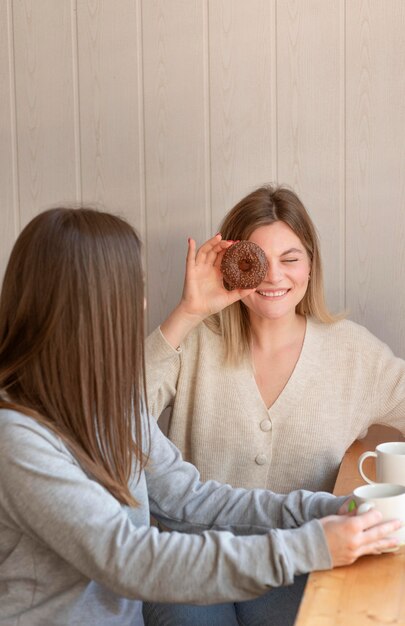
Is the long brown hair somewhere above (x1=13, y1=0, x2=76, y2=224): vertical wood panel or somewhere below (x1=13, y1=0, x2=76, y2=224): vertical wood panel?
below

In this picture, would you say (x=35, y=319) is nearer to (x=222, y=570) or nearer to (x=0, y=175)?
(x=222, y=570)

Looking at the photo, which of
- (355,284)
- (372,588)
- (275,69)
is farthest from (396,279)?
(372,588)

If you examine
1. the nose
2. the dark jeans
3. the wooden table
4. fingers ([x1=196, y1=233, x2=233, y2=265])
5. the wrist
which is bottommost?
the dark jeans

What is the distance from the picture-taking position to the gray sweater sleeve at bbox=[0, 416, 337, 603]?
3.70 ft

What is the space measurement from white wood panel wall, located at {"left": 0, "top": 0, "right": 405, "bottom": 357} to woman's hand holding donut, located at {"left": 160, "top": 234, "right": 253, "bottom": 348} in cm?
30

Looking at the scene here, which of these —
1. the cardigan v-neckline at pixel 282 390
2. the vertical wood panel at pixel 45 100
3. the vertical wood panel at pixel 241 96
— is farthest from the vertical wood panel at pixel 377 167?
the vertical wood panel at pixel 45 100

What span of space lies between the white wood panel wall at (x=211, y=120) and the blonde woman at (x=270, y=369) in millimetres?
211

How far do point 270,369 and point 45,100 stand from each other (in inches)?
37.3

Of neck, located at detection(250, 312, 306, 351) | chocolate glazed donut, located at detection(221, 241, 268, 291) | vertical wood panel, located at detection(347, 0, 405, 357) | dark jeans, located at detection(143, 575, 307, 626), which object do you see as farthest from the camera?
vertical wood panel, located at detection(347, 0, 405, 357)

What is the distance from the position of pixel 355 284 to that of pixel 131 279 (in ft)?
3.57

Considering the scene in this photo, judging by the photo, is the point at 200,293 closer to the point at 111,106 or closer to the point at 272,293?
the point at 272,293

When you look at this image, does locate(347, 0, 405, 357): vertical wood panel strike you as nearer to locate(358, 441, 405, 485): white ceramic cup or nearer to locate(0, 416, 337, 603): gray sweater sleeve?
locate(358, 441, 405, 485): white ceramic cup

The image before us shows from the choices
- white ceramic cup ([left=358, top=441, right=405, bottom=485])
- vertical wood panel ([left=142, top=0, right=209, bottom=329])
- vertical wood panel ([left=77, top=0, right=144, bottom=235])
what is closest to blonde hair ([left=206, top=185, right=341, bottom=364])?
vertical wood panel ([left=142, top=0, right=209, bottom=329])

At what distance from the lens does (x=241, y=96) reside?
222 cm
